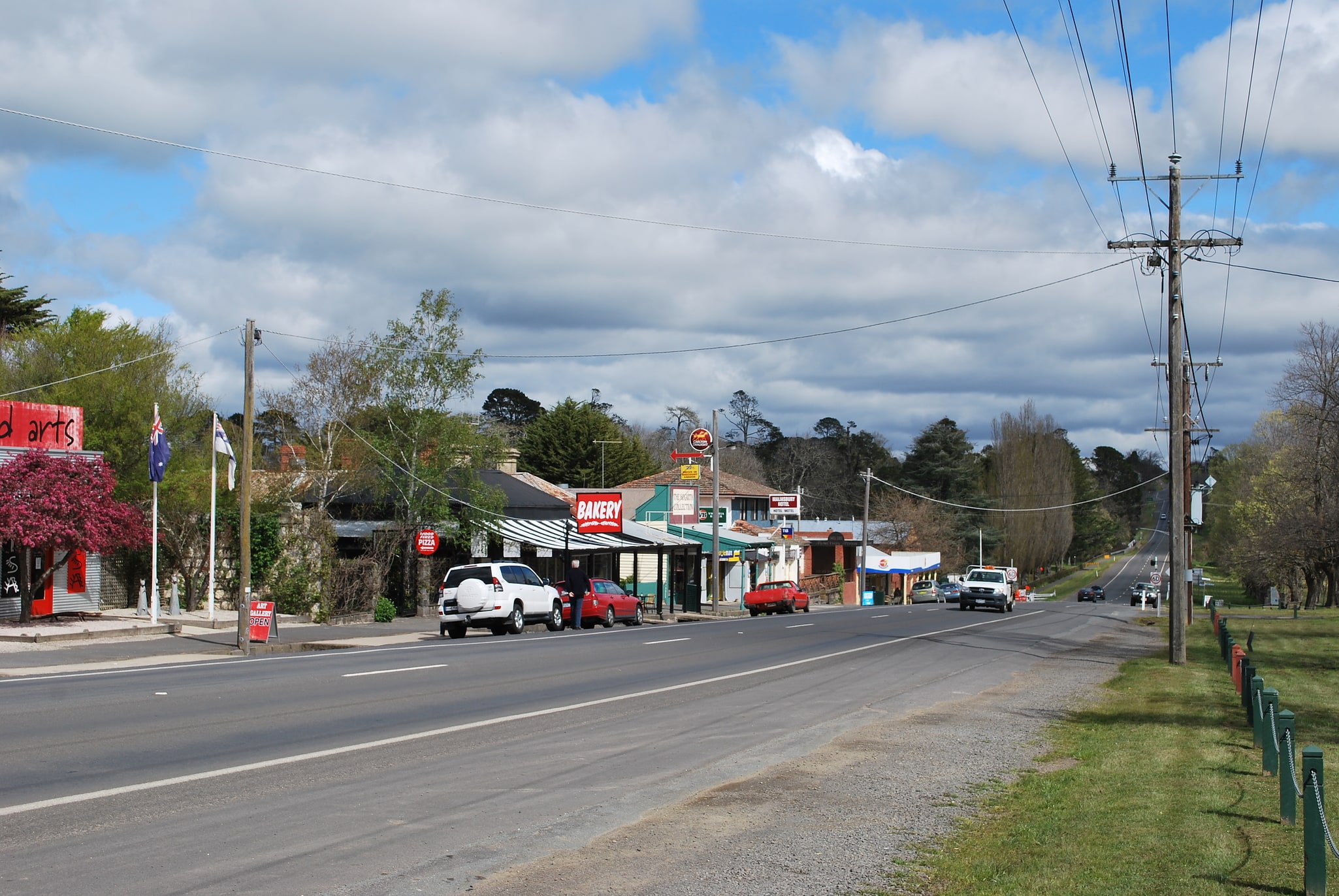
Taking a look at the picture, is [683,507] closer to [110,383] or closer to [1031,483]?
[110,383]

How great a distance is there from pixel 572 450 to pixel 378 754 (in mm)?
73479

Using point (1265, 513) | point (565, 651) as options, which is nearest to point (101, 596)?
point (565, 651)

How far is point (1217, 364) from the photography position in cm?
4716

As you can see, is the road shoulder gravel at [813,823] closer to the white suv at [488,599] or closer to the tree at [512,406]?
the white suv at [488,599]

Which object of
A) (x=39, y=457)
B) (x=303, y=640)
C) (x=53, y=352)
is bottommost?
(x=303, y=640)

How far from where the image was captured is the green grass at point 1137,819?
23.9 ft

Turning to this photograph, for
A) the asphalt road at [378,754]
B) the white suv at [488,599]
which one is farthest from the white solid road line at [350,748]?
the white suv at [488,599]

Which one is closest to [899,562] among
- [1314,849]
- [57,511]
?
[57,511]

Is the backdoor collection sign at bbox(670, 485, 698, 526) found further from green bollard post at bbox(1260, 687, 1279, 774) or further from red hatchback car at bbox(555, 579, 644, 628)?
green bollard post at bbox(1260, 687, 1279, 774)

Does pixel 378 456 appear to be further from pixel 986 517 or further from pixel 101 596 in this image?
pixel 986 517

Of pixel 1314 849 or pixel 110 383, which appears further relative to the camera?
pixel 110 383

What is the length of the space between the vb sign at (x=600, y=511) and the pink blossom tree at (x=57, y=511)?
18.3 m

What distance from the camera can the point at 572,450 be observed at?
278 feet

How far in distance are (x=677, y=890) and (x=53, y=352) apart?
Result: 123 ft
